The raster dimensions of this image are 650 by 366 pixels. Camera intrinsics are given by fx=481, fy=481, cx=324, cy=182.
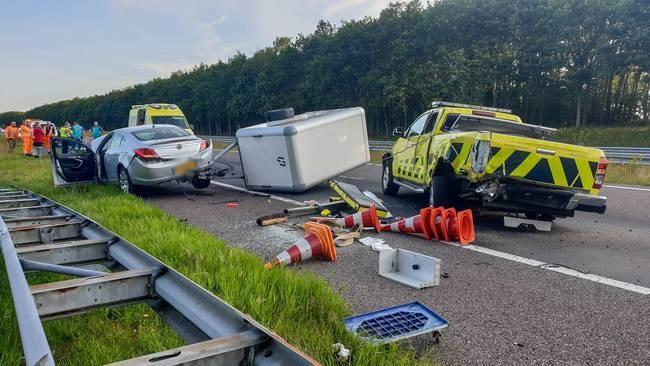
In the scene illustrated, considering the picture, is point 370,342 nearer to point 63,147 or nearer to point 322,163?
Result: point 322,163

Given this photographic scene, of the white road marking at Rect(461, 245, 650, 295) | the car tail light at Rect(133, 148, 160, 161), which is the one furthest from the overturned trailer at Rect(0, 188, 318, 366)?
the car tail light at Rect(133, 148, 160, 161)

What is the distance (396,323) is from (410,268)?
1.32 metres

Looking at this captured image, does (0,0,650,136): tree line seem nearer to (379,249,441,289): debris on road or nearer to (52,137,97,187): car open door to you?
(52,137,97,187): car open door

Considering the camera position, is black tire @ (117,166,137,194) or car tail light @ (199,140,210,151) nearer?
Result: black tire @ (117,166,137,194)

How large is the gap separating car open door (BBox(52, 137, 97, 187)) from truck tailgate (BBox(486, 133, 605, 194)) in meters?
8.17

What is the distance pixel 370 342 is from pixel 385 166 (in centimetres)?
751

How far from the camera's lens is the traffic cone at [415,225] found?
601 cm

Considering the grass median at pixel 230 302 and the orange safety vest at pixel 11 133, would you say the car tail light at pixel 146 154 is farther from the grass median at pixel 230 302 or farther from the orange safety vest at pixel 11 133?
the orange safety vest at pixel 11 133

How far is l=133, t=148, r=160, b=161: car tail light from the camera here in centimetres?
934

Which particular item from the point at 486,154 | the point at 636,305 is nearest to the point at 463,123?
the point at 486,154

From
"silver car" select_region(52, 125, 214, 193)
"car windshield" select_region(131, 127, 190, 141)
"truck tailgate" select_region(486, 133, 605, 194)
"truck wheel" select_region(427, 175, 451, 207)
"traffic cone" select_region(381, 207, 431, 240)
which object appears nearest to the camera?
"truck tailgate" select_region(486, 133, 605, 194)

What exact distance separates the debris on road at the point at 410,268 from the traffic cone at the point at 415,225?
61.1 inches

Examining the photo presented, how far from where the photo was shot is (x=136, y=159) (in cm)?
941

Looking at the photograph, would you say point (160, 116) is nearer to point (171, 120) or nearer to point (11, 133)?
point (171, 120)
